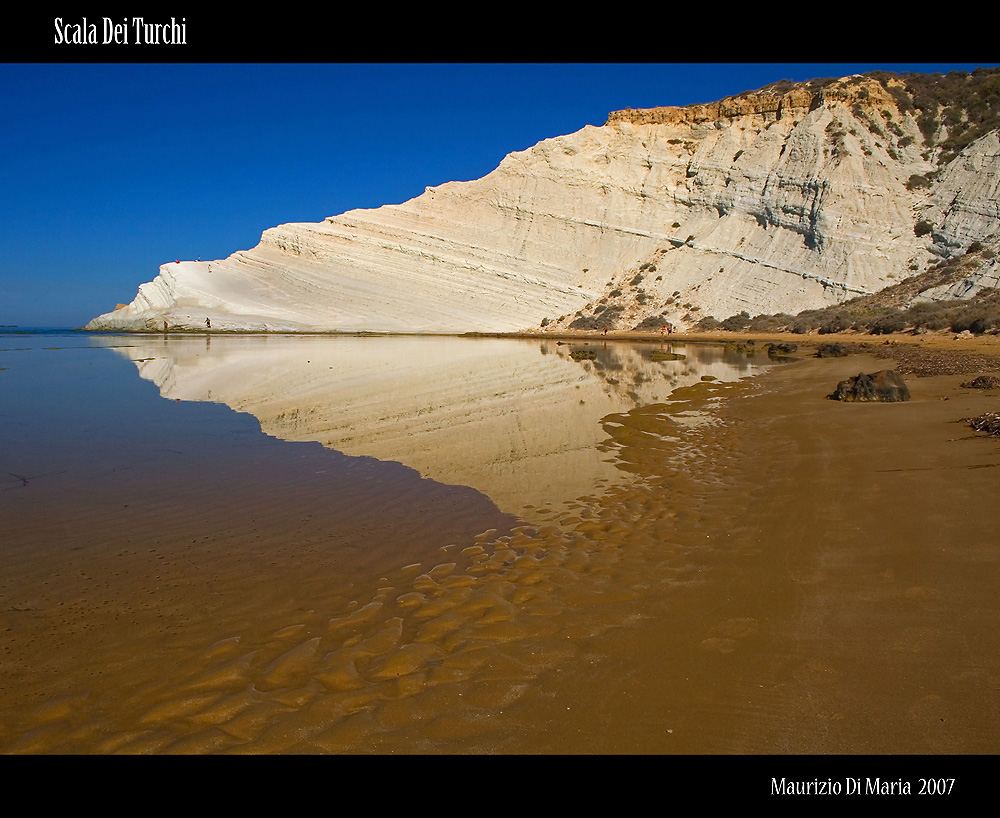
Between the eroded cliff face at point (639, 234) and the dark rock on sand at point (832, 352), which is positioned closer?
the dark rock on sand at point (832, 352)

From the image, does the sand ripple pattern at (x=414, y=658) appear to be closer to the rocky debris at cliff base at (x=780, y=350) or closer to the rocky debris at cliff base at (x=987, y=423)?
the rocky debris at cliff base at (x=987, y=423)

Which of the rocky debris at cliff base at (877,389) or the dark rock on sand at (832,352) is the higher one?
the dark rock on sand at (832,352)

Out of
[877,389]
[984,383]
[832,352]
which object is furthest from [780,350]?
[877,389]

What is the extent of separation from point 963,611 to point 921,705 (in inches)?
38.3

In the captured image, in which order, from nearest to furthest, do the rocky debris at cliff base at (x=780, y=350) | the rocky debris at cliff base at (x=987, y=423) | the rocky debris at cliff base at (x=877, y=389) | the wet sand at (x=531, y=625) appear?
the wet sand at (x=531, y=625), the rocky debris at cliff base at (x=987, y=423), the rocky debris at cliff base at (x=877, y=389), the rocky debris at cliff base at (x=780, y=350)

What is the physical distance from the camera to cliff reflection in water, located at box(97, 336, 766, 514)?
6.59m

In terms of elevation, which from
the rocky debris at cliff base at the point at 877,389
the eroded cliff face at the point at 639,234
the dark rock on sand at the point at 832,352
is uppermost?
the eroded cliff face at the point at 639,234

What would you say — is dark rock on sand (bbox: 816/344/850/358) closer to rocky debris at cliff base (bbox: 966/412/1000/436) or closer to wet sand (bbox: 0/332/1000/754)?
rocky debris at cliff base (bbox: 966/412/1000/436)

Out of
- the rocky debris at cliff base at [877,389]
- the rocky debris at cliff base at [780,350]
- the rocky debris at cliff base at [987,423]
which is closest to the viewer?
the rocky debris at cliff base at [987,423]

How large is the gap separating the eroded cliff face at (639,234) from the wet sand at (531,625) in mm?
37587

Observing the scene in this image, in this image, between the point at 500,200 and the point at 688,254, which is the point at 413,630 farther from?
the point at 500,200

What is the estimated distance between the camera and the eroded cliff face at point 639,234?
3872 cm

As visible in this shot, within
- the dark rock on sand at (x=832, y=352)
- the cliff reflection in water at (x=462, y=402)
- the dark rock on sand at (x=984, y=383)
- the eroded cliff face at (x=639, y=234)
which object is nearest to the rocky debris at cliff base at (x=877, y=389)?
the dark rock on sand at (x=984, y=383)

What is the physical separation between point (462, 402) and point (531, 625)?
326 inches
